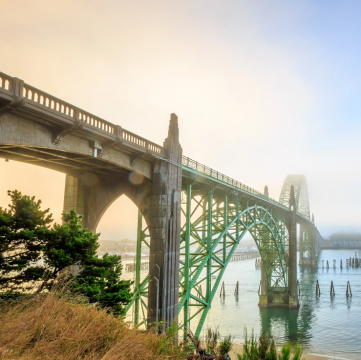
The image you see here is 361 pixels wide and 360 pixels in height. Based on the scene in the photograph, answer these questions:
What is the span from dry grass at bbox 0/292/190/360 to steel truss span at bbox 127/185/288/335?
2977 mm

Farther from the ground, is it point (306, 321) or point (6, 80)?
point (6, 80)

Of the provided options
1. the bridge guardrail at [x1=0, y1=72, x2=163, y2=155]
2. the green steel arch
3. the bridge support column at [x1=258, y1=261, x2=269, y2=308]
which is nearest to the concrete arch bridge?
the bridge guardrail at [x1=0, y1=72, x2=163, y2=155]

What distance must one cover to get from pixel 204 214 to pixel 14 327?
831 inches

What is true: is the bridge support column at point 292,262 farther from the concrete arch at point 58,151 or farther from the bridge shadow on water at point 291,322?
the concrete arch at point 58,151

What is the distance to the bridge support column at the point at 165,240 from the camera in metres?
19.1

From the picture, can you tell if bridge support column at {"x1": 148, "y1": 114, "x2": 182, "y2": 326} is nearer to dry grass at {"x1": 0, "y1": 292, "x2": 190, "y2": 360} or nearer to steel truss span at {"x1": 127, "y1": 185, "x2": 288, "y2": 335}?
steel truss span at {"x1": 127, "y1": 185, "x2": 288, "y2": 335}

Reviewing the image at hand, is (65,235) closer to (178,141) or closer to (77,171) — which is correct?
(77,171)

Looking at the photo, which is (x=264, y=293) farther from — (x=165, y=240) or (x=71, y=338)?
(x=71, y=338)

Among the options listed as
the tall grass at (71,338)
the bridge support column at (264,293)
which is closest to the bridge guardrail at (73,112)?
the tall grass at (71,338)

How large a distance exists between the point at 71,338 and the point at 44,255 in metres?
8.02

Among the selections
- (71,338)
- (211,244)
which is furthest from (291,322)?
(71,338)

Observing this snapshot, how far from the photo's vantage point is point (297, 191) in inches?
4660

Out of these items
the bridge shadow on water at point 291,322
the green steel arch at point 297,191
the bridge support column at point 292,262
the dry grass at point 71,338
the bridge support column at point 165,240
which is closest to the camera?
the dry grass at point 71,338

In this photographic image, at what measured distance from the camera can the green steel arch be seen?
109 m
